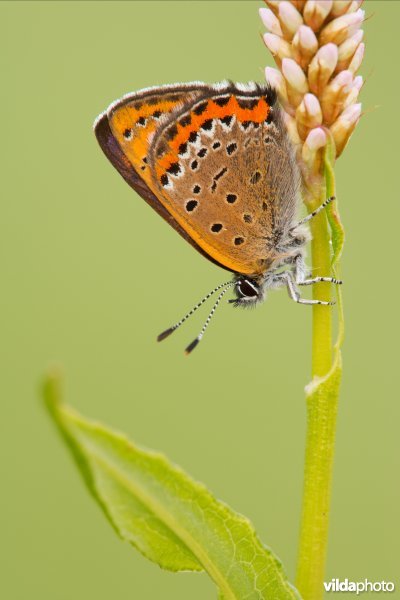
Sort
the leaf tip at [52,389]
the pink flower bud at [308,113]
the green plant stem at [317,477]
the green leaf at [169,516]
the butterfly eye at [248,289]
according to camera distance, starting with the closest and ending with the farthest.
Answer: the leaf tip at [52,389] → the green leaf at [169,516] → the green plant stem at [317,477] → the pink flower bud at [308,113] → the butterfly eye at [248,289]

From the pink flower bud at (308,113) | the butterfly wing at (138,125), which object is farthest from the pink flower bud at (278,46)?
the butterfly wing at (138,125)

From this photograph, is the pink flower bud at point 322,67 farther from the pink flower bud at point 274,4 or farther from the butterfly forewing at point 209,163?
the butterfly forewing at point 209,163

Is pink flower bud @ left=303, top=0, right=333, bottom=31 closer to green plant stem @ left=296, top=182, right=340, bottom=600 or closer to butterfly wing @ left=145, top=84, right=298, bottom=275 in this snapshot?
butterfly wing @ left=145, top=84, right=298, bottom=275

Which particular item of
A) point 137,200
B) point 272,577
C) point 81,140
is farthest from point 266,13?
point 81,140

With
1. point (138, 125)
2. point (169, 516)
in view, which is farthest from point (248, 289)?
point (169, 516)

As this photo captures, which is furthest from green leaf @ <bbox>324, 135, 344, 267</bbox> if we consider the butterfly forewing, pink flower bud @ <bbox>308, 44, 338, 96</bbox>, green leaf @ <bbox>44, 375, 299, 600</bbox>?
green leaf @ <bbox>44, 375, 299, 600</bbox>

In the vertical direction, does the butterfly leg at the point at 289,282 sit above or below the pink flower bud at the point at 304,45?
below

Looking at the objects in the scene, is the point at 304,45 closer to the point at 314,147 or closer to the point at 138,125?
the point at 314,147

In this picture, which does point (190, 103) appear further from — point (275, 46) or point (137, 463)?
point (137, 463)
